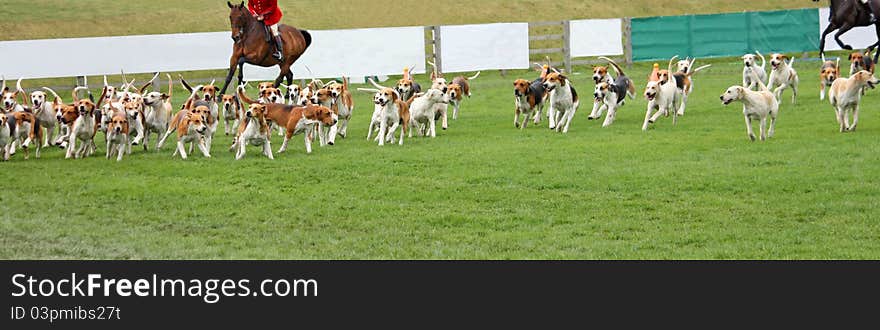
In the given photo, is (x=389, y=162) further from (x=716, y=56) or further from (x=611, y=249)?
(x=716, y=56)

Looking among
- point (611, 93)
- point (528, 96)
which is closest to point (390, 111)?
point (528, 96)

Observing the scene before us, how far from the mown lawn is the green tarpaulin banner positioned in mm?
21630

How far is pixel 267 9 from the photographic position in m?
22.5

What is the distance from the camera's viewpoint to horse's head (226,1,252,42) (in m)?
21.8

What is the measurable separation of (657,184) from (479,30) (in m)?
26.9

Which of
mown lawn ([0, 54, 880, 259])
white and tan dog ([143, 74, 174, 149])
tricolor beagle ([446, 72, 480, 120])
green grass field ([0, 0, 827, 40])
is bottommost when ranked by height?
mown lawn ([0, 54, 880, 259])

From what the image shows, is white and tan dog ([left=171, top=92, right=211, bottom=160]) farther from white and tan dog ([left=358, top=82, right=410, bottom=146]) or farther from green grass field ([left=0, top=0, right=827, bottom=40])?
green grass field ([left=0, top=0, right=827, bottom=40])

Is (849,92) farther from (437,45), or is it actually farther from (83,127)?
(437,45)

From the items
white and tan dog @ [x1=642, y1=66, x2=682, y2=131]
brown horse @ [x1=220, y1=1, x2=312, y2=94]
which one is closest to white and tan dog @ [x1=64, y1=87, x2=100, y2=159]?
brown horse @ [x1=220, y1=1, x2=312, y2=94]

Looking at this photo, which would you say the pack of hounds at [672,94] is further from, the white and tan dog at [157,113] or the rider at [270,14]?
the white and tan dog at [157,113]

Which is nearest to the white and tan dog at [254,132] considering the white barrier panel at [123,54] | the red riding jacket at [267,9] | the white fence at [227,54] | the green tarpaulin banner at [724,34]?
the red riding jacket at [267,9]

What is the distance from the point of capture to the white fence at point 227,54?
38969 mm

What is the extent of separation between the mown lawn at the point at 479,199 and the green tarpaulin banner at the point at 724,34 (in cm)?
2163

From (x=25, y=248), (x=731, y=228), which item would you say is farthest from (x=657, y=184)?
(x=25, y=248)
